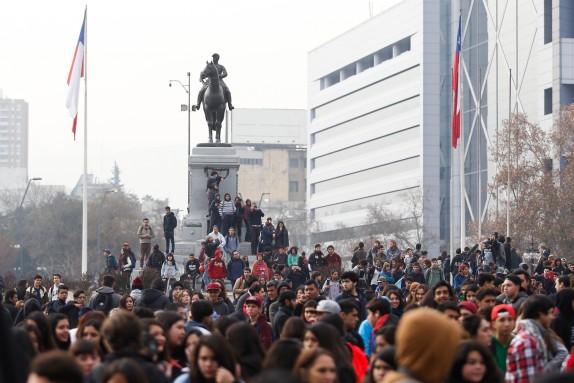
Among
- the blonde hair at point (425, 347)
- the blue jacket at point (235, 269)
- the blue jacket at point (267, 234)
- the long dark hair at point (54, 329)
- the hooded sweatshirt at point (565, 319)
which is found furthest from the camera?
the blue jacket at point (267, 234)

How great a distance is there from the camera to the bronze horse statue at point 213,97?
44281 millimetres

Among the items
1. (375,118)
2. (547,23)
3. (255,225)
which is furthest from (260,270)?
(375,118)

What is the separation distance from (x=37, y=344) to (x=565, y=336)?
4.81 m

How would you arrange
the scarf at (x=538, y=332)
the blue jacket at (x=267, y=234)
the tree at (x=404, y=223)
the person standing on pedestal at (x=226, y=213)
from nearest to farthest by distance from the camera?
1. the scarf at (x=538, y=332)
2. the blue jacket at (x=267, y=234)
3. the person standing on pedestal at (x=226, y=213)
4. the tree at (x=404, y=223)

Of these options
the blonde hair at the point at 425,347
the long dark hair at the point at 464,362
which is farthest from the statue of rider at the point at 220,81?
the blonde hair at the point at 425,347

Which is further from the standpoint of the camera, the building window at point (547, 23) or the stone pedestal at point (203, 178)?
the building window at point (547, 23)

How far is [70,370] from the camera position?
7.38m

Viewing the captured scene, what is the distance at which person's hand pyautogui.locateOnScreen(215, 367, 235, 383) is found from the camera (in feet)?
30.7

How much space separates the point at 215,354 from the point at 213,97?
3532 centimetres

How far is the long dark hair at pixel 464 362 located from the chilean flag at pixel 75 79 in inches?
1276

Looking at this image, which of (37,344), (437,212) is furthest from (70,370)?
(437,212)

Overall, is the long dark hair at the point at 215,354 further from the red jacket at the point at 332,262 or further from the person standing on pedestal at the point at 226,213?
the person standing on pedestal at the point at 226,213

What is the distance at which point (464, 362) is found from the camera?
9195 mm

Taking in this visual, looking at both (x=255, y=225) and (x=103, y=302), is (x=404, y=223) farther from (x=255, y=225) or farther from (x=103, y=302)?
(x=103, y=302)
